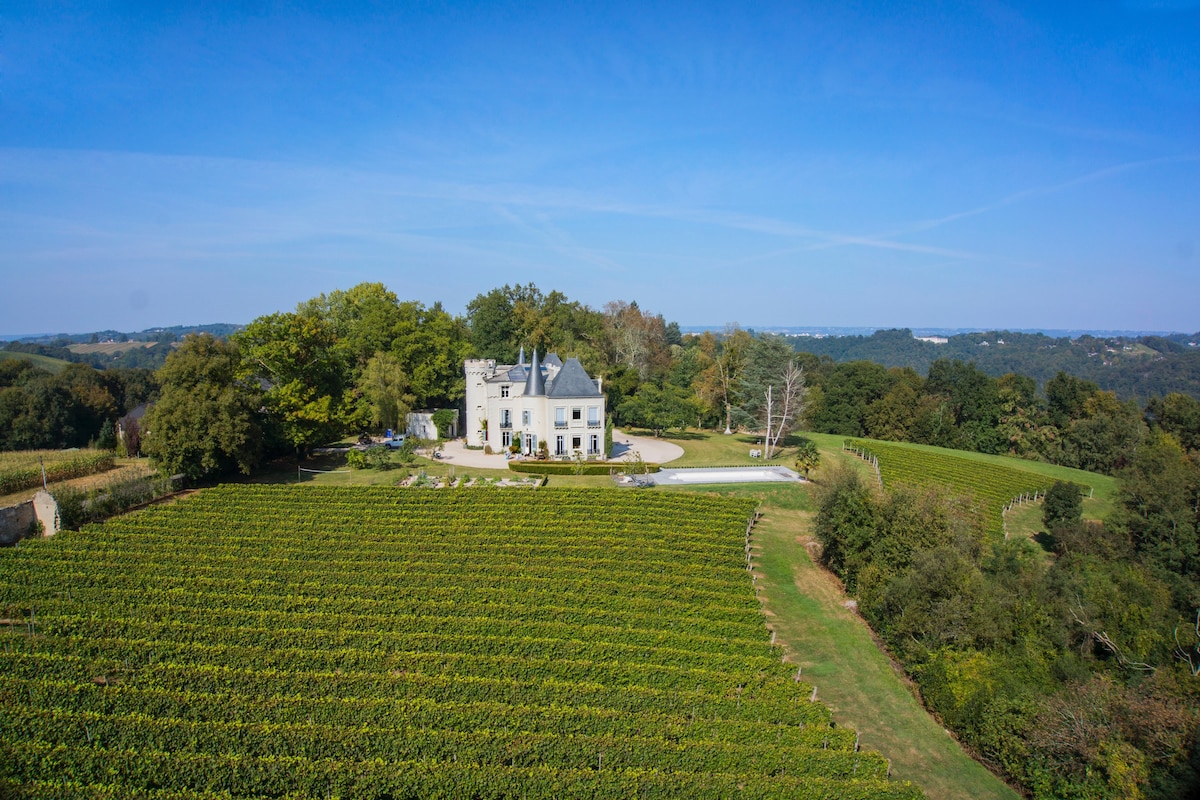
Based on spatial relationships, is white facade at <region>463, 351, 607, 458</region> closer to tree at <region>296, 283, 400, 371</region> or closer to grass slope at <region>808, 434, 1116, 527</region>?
tree at <region>296, 283, 400, 371</region>

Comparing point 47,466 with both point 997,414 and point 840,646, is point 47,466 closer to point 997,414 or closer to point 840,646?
point 840,646

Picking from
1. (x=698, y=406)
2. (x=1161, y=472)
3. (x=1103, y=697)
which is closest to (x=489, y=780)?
(x=1103, y=697)

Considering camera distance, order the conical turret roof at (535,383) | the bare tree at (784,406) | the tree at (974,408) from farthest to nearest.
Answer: the tree at (974,408)
the bare tree at (784,406)
the conical turret roof at (535,383)

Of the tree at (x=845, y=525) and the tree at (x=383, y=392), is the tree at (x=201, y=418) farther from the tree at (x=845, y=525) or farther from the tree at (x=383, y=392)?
the tree at (x=845, y=525)

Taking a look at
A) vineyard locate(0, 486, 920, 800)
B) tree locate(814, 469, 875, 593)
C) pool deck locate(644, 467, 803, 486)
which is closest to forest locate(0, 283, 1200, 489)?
pool deck locate(644, 467, 803, 486)

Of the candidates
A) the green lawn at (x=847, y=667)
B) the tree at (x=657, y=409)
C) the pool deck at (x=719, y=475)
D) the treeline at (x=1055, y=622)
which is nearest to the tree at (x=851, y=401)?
the tree at (x=657, y=409)
